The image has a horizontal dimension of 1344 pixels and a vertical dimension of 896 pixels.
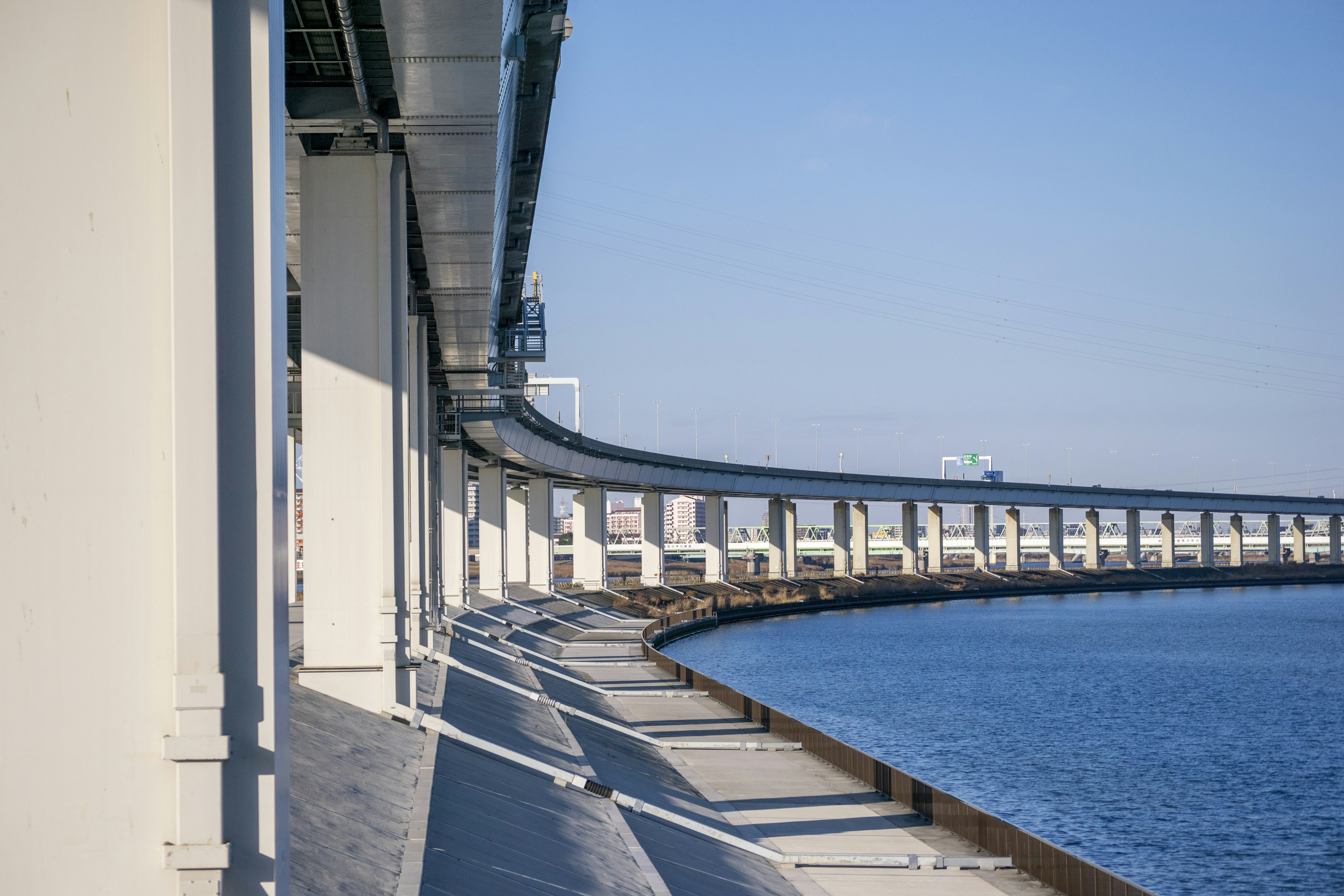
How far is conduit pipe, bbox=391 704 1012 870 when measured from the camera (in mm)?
19328

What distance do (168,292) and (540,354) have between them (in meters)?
32.5

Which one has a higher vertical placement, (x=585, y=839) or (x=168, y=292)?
(x=168, y=292)

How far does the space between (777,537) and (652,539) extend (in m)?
19.7

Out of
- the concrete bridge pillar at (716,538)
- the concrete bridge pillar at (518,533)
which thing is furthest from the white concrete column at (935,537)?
the concrete bridge pillar at (518,533)

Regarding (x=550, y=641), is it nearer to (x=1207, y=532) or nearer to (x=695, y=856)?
(x=695, y=856)

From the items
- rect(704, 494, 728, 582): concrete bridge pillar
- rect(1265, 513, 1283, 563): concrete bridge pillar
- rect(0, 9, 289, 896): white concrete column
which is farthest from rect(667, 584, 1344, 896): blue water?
rect(1265, 513, 1283, 563): concrete bridge pillar

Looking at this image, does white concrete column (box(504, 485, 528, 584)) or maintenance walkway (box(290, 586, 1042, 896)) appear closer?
maintenance walkway (box(290, 586, 1042, 896))

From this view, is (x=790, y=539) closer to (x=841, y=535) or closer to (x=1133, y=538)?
(x=841, y=535)

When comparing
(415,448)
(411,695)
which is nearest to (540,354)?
(415,448)

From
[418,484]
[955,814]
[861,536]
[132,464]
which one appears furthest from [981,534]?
[132,464]

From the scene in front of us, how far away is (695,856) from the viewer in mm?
18125

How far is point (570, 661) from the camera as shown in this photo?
5184 cm

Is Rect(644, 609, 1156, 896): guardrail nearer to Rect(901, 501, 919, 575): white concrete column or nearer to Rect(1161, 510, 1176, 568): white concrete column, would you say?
Rect(901, 501, 919, 575): white concrete column

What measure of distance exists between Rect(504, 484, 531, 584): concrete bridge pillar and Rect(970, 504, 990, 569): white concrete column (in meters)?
55.5
